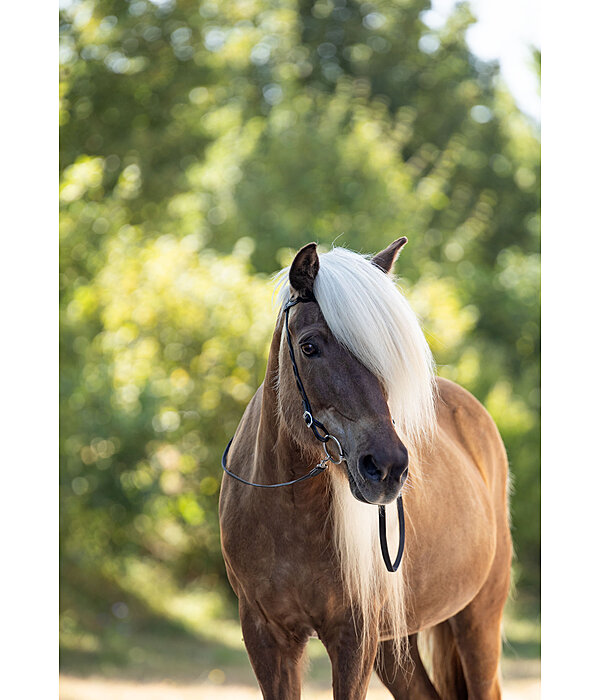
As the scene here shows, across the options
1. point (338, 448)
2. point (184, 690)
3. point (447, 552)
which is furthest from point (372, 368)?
point (184, 690)

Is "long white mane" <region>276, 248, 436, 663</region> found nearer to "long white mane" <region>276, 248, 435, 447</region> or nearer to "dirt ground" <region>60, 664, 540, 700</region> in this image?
"long white mane" <region>276, 248, 435, 447</region>

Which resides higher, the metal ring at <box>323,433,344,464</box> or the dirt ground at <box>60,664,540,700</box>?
the metal ring at <box>323,433,344,464</box>

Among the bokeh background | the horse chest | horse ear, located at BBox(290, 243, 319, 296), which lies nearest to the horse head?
horse ear, located at BBox(290, 243, 319, 296)

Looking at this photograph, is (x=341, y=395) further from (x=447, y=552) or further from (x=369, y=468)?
(x=447, y=552)

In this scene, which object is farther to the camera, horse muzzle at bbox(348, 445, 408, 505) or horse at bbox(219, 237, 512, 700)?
horse at bbox(219, 237, 512, 700)

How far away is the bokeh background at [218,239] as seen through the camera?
270 inches

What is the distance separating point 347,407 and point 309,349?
0.19m

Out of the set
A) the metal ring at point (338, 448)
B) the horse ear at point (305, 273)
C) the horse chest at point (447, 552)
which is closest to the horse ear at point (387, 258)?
the horse ear at point (305, 273)

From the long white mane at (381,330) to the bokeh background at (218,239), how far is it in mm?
4171

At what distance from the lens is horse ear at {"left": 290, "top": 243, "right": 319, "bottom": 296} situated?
1.94 meters

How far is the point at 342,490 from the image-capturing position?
2051mm

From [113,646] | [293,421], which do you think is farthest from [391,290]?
[113,646]
